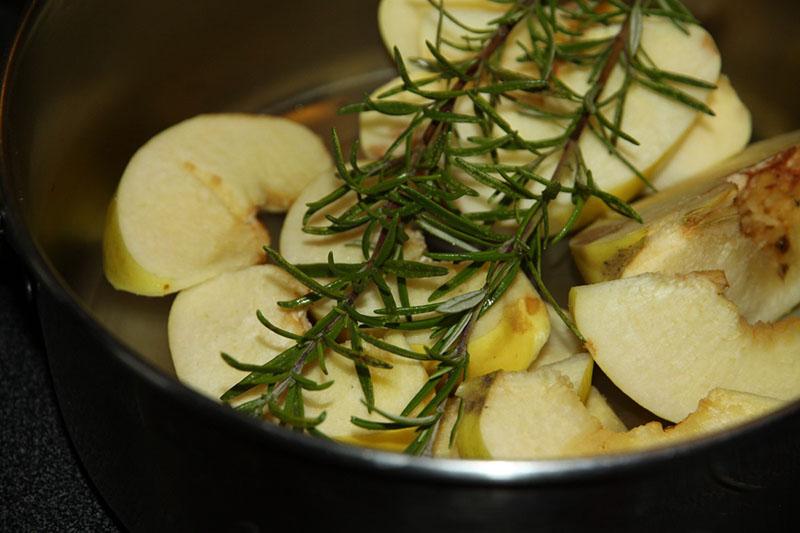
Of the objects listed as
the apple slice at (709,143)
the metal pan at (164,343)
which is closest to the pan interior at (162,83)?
the metal pan at (164,343)

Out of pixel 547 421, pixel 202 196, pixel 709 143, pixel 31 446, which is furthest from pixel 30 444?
pixel 709 143

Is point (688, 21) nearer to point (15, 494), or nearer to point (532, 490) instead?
point (532, 490)

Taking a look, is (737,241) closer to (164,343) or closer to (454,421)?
(454,421)

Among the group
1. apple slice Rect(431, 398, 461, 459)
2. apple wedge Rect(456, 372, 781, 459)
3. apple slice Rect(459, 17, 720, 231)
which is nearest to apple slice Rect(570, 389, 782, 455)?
apple wedge Rect(456, 372, 781, 459)

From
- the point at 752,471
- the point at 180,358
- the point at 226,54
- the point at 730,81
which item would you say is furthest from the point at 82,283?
the point at 730,81

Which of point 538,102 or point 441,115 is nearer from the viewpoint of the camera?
point 441,115

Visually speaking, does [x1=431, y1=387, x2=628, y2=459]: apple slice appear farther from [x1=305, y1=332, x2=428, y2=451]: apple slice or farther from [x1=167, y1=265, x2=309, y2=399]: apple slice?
[x1=167, y1=265, x2=309, y2=399]: apple slice
